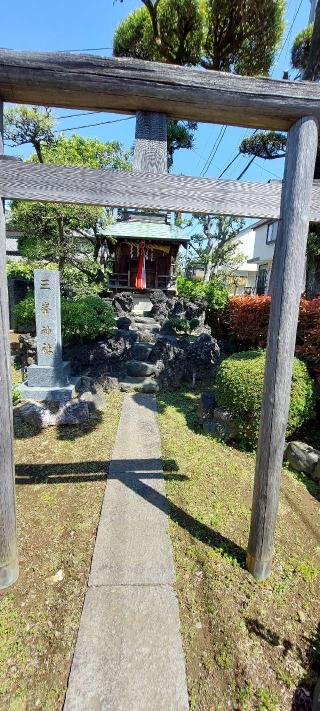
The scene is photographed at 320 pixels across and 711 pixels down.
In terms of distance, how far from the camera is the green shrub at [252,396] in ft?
14.4

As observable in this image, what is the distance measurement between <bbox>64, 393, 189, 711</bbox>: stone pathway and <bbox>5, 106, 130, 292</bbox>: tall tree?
32.0 feet

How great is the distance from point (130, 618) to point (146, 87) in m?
3.42

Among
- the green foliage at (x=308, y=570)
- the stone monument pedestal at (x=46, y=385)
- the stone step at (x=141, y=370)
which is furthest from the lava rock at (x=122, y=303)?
the green foliage at (x=308, y=570)

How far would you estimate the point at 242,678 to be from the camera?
6.22ft

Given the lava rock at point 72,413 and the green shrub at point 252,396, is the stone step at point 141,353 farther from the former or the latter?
the green shrub at point 252,396

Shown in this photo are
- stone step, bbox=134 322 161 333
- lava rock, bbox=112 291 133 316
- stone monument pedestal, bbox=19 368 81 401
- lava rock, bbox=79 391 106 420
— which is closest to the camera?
lava rock, bbox=79 391 106 420

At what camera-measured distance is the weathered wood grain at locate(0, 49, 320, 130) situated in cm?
186

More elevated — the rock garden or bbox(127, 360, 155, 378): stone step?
bbox(127, 360, 155, 378): stone step

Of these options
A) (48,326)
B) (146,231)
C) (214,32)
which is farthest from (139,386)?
(146,231)

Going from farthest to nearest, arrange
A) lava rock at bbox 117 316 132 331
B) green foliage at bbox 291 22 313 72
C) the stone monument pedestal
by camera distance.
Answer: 1. lava rock at bbox 117 316 132 331
2. green foliage at bbox 291 22 313 72
3. the stone monument pedestal

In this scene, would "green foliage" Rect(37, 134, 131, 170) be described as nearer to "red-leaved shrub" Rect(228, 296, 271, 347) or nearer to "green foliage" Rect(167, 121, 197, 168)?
"green foliage" Rect(167, 121, 197, 168)

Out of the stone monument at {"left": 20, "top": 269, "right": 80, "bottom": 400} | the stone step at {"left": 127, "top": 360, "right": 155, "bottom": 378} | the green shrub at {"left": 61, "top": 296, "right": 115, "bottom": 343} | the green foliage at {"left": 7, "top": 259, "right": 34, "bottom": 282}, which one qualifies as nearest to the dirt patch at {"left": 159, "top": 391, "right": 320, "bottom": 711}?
the stone monument at {"left": 20, "top": 269, "right": 80, "bottom": 400}

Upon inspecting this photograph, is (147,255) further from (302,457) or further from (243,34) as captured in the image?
(302,457)

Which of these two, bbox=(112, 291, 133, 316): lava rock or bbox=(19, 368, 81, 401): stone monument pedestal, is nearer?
bbox=(19, 368, 81, 401): stone monument pedestal
